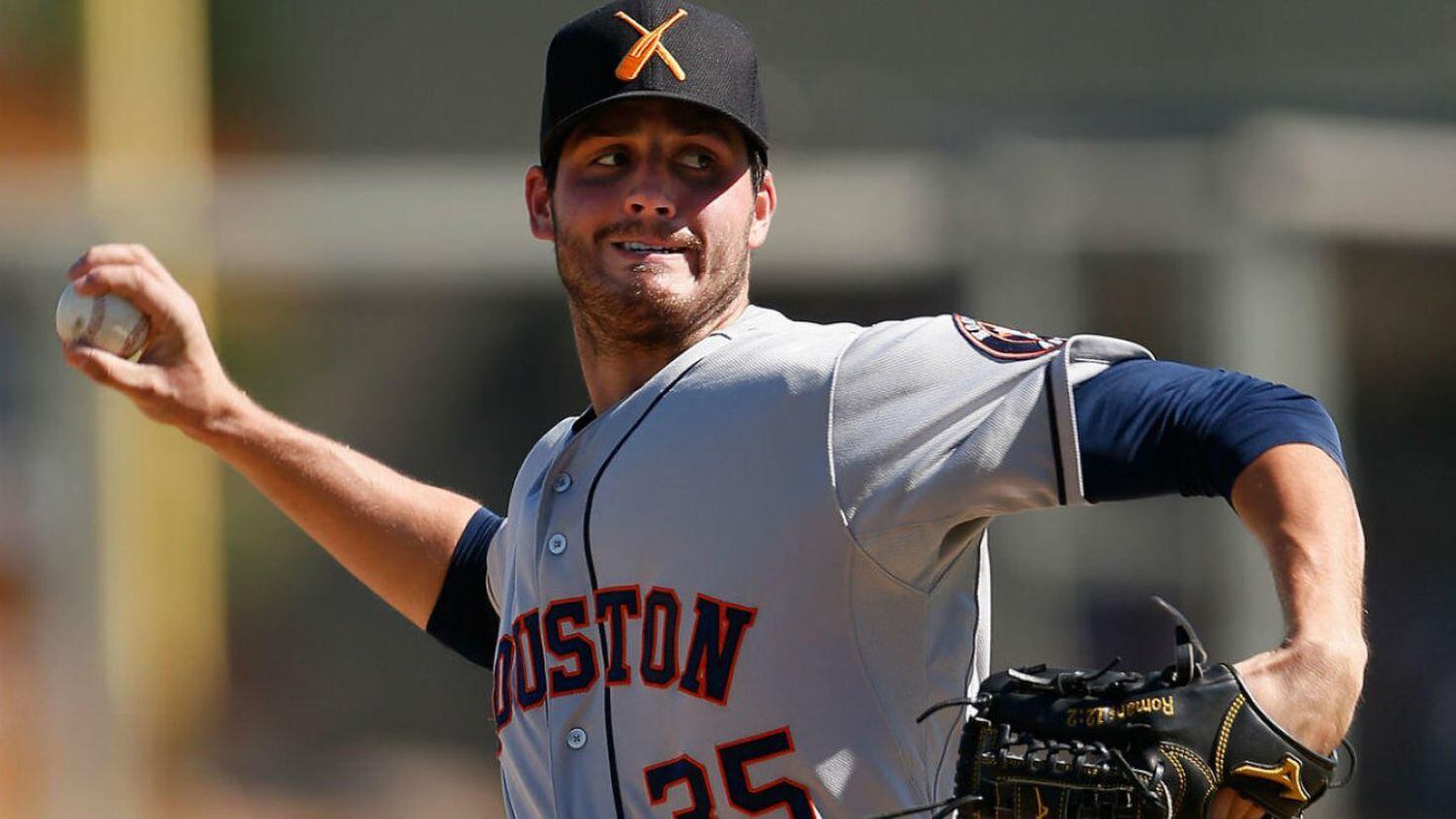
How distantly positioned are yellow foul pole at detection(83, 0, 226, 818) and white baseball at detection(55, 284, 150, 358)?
4037 mm

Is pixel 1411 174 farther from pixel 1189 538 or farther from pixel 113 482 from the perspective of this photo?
pixel 113 482

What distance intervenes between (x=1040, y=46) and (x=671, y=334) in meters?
4.58

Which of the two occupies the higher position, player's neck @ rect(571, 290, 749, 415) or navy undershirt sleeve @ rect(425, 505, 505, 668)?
player's neck @ rect(571, 290, 749, 415)

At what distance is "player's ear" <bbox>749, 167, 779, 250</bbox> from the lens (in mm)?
2000

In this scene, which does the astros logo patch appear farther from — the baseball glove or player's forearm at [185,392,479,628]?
player's forearm at [185,392,479,628]

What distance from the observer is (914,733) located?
168cm

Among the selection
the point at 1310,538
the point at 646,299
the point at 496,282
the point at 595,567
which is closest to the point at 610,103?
the point at 646,299

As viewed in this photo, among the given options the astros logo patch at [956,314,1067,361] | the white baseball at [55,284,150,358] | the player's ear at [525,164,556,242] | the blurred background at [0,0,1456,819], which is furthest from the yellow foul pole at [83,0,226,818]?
the astros logo patch at [956,314,1067,361]

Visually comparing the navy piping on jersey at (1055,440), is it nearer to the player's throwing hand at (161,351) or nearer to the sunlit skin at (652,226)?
the sunlit skin at (652,226)

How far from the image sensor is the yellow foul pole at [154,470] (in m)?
5.89

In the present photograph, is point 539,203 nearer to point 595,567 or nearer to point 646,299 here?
point 646,299

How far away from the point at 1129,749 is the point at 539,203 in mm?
974

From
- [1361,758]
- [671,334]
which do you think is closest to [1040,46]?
[1361,758]

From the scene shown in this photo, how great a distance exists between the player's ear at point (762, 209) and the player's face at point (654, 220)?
0.06 meters
